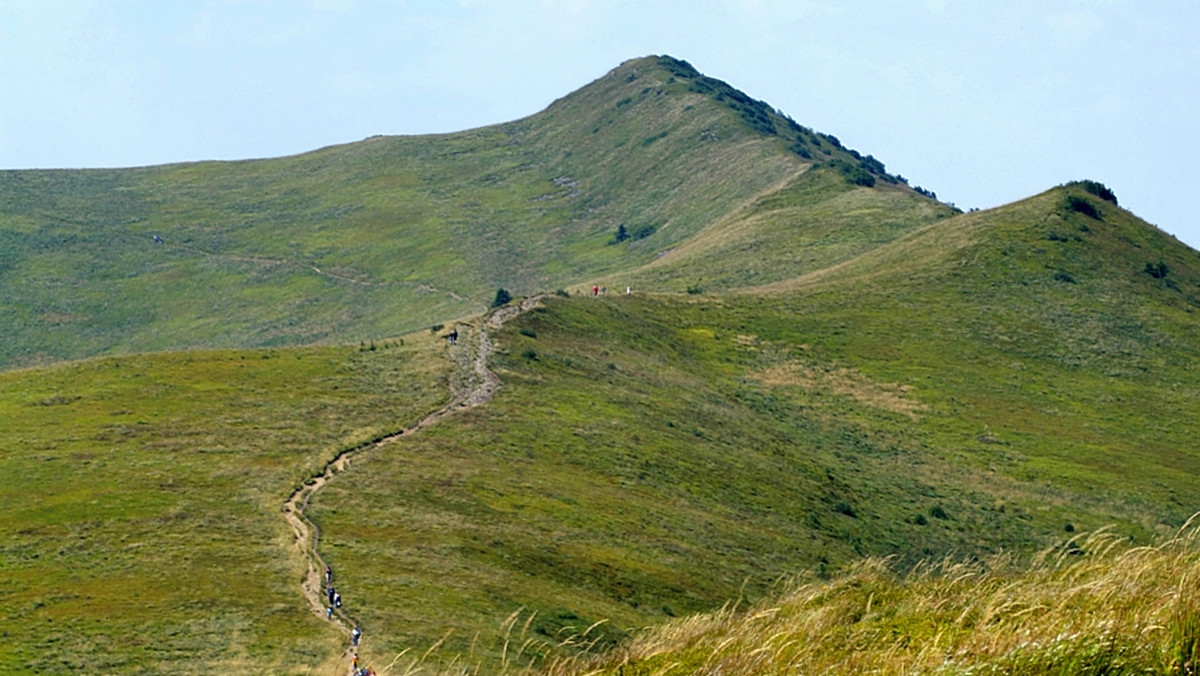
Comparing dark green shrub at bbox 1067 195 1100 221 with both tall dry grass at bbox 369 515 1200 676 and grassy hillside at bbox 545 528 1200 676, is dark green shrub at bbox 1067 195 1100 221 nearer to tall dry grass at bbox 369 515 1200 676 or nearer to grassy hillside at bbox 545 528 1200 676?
tall dry grass at bbox 369 515 1200 676

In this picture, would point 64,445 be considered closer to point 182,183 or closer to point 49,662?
point 49,662

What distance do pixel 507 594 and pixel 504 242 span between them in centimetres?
13077

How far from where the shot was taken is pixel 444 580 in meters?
40.6

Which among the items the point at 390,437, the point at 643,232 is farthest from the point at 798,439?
the point at 643,232

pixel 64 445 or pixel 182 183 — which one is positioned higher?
pixel 182 183

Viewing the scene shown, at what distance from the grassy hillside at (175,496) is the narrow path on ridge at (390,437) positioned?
1.81 ft

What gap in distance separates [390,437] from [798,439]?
30.1 metres

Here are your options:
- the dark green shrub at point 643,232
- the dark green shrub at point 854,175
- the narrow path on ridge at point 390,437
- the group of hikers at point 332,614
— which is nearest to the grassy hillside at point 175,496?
the narrow path on ridge at point 390,437

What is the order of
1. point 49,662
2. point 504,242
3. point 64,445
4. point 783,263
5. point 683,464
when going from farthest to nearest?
point 504,242, point 783,263, point 683,464, point 64,445, point 49,662

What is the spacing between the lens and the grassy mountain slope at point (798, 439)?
1779 inches

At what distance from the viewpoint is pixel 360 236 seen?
17312cm

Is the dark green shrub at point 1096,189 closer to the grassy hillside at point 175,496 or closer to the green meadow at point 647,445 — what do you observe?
the green meadow at point 647,445

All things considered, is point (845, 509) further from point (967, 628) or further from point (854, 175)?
point (854, 175)

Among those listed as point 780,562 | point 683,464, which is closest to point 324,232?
point 683,464
